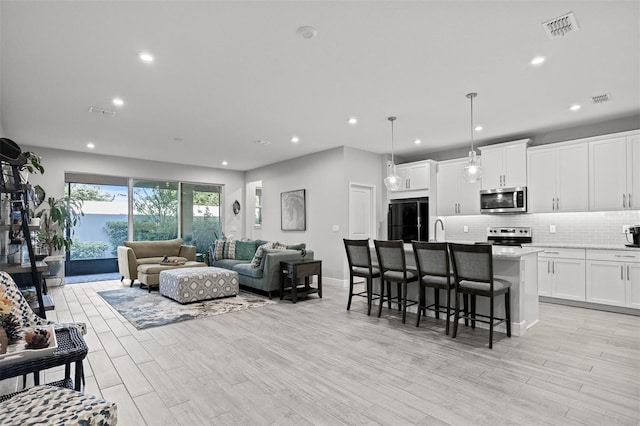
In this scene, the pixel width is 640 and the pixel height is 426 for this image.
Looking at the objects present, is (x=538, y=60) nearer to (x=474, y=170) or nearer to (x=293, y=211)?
(x=474, y=170)

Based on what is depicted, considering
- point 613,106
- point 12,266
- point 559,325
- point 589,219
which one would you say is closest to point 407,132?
point 613,106

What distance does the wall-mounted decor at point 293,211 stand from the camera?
7.45 metres

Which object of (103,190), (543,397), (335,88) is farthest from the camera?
(103,190)

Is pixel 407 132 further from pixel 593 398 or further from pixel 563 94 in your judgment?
pixel 593 398

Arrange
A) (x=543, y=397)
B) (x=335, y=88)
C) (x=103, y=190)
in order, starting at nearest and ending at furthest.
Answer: (x=543, y=397) → (x=335, y=88) → (x=103, y=190)

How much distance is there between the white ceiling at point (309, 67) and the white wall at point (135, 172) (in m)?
Result: 1.37

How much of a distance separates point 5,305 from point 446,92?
427 centimetres

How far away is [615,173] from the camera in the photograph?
4.81 metres

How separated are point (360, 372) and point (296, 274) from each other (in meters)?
2.62

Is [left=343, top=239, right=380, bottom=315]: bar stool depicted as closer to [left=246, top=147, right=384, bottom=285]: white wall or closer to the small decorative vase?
[left=246, top=147, right=384, bottom=285]: white wall

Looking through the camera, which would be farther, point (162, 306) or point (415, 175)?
point (415, 175)

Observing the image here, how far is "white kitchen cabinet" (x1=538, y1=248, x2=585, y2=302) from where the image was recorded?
4883 mm

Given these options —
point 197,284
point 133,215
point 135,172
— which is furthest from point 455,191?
point 133,215

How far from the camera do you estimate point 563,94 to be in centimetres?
404
